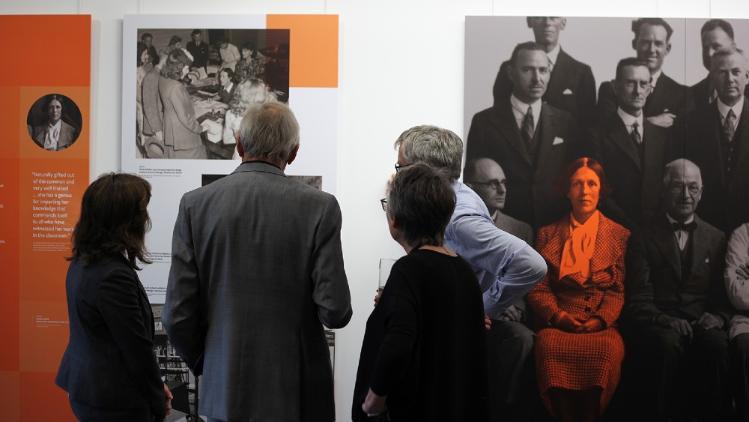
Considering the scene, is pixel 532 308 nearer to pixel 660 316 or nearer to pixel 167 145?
pixel 660 316

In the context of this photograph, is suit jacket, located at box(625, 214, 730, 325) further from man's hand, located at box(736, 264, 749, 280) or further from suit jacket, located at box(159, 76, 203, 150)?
suit jacket, located at box(159, 76, 203, 150)

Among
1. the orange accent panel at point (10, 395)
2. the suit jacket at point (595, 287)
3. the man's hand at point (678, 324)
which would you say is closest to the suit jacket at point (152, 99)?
the orange accent panel at point (10, 395)

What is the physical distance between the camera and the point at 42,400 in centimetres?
406

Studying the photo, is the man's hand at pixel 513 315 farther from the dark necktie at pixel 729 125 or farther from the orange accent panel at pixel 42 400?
the orange accent panel at pixel 42 400

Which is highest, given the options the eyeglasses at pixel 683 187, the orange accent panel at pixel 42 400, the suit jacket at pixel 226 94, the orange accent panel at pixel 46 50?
the orange accent panel at pixel 46 50

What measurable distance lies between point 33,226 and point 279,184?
7.95 feet

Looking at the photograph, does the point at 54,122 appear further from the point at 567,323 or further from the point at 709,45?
the point at 709,45

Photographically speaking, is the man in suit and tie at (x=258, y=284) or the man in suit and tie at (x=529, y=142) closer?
the man in suit and tie at (x=258, y=284)

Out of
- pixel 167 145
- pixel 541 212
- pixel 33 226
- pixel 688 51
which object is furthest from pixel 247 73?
pixel 688 51

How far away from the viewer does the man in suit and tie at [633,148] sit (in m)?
3.83

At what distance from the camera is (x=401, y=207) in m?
2.14

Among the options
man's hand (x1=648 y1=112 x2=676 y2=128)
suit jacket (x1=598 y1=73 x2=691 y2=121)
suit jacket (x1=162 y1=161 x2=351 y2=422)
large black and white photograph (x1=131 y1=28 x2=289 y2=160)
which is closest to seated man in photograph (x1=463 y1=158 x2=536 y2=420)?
suit jacket (x1=598 y1=73 x2=691 y2=121)

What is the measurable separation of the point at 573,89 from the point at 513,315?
4.19 feet

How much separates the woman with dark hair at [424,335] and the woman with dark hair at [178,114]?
2164mm
